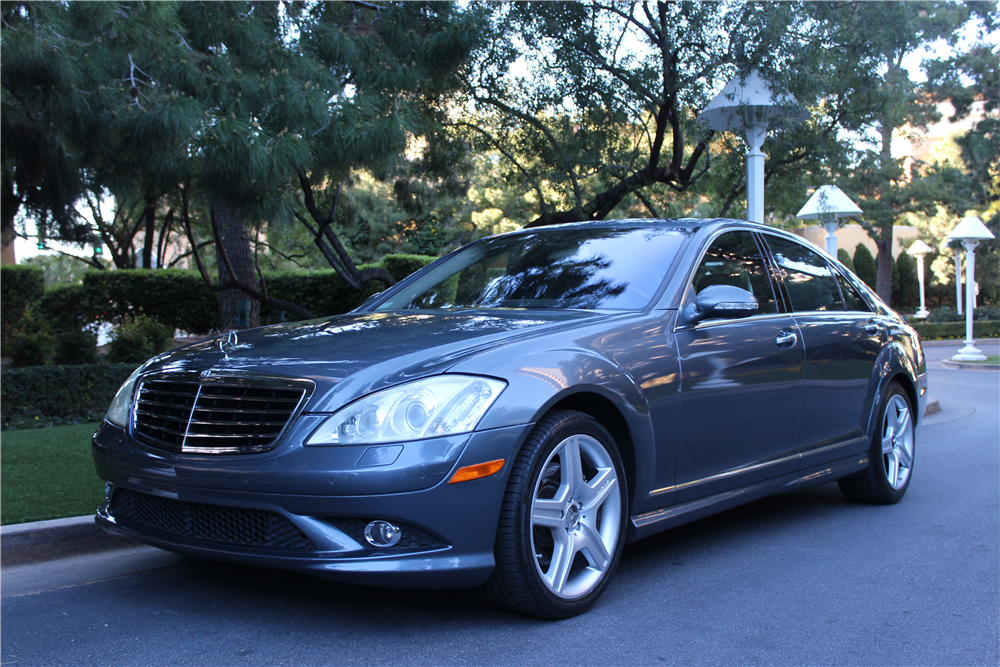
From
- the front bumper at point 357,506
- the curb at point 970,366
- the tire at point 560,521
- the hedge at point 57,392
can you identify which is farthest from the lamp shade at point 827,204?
the curb at point 970,366

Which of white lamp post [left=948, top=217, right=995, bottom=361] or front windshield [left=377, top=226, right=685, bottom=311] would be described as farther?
white lamp post [left=948, top=217, right=995, bottom=361]

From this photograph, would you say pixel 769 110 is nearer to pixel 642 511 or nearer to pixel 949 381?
pixel 642 511

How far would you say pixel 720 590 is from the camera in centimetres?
387

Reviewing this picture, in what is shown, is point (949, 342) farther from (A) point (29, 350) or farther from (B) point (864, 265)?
(A) point (29, 350)

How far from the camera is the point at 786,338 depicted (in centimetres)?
464

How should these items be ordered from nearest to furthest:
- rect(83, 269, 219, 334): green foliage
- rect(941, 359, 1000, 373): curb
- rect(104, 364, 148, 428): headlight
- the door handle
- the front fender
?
1. rect(104, 364, 148, 428): headlight
2. the door handle
3. the front fender
4. rect(83, 269, 219, 334): green foliage
5. rect(941, 359, 1000, 373): curb

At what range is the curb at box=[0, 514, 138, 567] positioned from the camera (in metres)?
4.33

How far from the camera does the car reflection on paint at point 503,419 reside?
3.03 meters

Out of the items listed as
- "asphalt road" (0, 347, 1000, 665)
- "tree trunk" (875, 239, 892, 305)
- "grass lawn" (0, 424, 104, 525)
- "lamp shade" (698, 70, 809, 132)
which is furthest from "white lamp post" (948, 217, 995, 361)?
Result: "grass lawn" (0, 424, 104, 525)

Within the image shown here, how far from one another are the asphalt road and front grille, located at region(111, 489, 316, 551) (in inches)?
14.0

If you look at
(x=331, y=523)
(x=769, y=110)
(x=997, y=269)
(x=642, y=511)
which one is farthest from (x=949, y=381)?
(x=997, y=269)

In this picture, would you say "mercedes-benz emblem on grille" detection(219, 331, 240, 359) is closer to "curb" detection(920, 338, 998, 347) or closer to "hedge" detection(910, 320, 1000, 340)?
"curb" detection(920, 338, 998, 347)

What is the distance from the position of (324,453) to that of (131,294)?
17733 mm

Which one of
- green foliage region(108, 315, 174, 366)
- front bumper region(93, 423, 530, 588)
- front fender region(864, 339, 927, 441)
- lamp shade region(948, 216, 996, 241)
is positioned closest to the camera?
front bumper region(93, 423, 530, 588)
